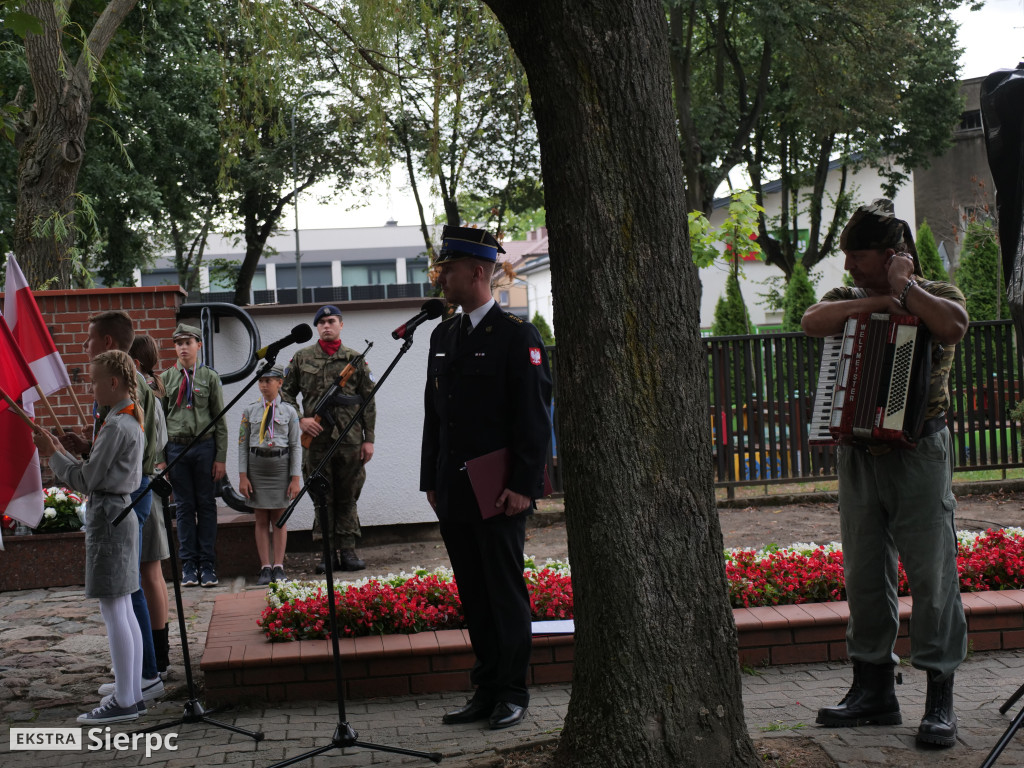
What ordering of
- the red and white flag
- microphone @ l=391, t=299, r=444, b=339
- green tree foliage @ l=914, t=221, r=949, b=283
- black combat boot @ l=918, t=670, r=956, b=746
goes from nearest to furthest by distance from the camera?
black combat boot @ l=918, t=670, r=956, b=746 < microphone @ l=391, t=299, r=444, b=339 < the red and white flag < green tree foliage @ l=914, t=221, r=949, b=283

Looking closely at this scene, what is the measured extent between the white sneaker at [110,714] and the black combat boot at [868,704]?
3296 millimetres

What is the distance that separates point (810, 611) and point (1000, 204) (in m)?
2.86

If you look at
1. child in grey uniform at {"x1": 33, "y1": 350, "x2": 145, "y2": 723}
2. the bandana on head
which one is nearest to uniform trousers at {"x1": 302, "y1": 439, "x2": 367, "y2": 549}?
child in grey uniform at {"x1": 33, "y1": 350, "x2": 145, "y2": 723}

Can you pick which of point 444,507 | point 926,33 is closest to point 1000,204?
point 444,507

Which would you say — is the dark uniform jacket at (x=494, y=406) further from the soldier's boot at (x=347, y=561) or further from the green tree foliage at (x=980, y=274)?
the green tree foliage at (x=980, y=274)

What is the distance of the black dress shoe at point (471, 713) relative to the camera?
4.74 meters

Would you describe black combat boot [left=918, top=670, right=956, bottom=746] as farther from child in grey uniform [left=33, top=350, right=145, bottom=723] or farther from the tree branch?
the tree branch

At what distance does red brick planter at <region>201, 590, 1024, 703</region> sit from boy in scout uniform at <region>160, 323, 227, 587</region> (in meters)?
3.11

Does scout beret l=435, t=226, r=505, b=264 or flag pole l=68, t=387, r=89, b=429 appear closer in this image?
scout beret l=435, t=226, r=505, b=264

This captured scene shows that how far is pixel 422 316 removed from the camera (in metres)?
4.64

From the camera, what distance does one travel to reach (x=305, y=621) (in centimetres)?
551

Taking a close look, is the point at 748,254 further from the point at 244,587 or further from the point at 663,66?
the point at 663,66

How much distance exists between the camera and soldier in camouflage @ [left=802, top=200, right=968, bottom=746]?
4.22 metres

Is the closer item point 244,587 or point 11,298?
point 11,298
